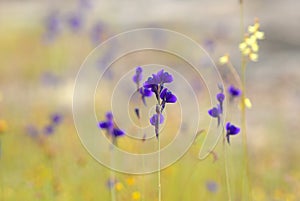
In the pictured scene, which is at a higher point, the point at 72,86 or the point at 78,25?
the point at 72,86

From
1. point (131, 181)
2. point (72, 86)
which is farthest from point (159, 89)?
point (72, 86)

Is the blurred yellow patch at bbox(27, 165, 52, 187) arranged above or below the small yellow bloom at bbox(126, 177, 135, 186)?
above

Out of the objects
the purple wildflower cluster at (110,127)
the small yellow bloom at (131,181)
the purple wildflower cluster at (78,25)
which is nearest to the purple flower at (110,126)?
the purple wildflower cluster at (110,127)

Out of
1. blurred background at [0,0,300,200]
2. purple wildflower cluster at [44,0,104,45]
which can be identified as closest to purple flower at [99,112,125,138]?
blurred background at [0,0,300,200]

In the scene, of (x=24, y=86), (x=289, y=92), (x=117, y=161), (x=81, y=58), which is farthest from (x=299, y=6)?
(x=117, y=161)

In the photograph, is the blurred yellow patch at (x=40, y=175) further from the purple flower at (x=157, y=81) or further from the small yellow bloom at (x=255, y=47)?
the purple flower at (x=157, y=81)

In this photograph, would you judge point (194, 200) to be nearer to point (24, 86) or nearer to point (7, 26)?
point (24, 86)

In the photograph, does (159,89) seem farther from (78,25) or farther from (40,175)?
(78,25)

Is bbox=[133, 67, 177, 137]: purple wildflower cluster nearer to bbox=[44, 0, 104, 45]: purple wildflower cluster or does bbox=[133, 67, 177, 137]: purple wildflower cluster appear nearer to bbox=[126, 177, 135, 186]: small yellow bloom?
bbox=[126, 177, 135, 186]: small yellow bloom
